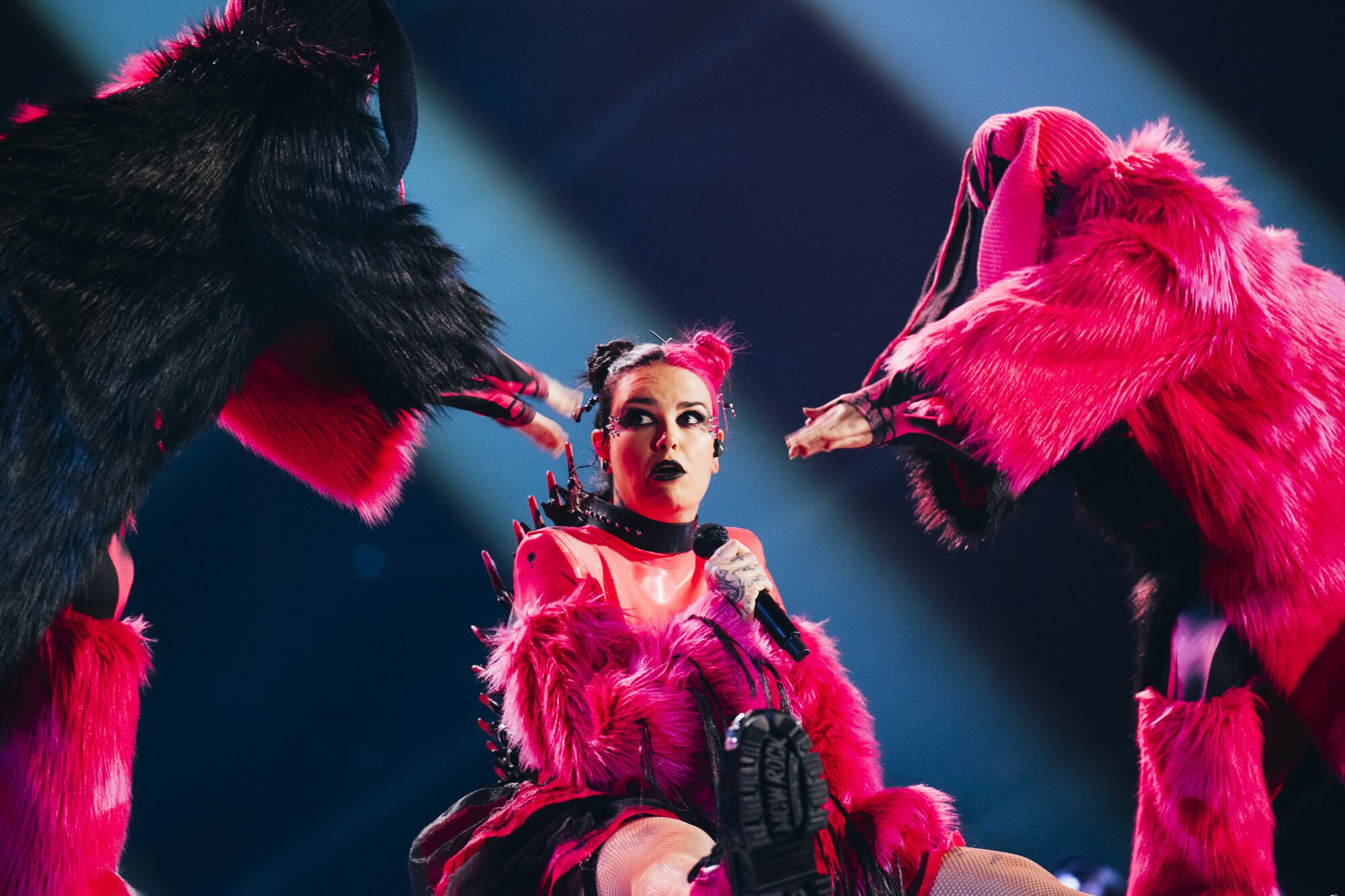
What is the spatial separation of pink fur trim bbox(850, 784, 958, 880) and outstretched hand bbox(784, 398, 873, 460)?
0.50m

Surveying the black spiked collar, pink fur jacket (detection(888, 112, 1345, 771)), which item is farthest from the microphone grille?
pink fur jacket (detection(888, 112, 1345, 771))

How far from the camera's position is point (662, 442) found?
Result: 1508 millimetres

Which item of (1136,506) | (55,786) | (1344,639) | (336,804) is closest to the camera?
Answer: (55,786)

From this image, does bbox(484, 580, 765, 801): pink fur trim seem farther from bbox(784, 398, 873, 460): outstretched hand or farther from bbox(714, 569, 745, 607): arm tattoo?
bbox(784, 398, 873, 460): outstretched hand

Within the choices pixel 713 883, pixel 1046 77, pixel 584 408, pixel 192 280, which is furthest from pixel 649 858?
pixel 1046 77

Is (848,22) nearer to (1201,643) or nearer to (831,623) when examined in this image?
(831,623)

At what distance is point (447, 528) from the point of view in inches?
91.8

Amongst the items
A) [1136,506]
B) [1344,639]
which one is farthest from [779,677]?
[1344,639]

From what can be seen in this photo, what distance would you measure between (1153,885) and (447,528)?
163 cm

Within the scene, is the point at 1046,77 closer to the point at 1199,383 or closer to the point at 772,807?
the point at 1199,383

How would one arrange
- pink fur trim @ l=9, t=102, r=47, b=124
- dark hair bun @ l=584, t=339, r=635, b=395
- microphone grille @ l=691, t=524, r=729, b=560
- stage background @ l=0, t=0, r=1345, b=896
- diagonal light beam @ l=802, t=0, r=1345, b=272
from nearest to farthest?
pink fur trim @ l=9, t=102, r=47, b=124
microphone grille @ l=691, t=524, r=729, b=560
dark hair bun @ l=584, t=339, r=635, b=395
diagonal light beam @ l=802, t=0, r=1345, b=272
stage background @ l=0, t=0, r=1345, b=896

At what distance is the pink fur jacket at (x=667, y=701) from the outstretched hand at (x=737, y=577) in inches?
0.7

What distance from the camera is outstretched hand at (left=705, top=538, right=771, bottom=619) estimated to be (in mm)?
1288

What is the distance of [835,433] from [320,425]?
30.3 inches
